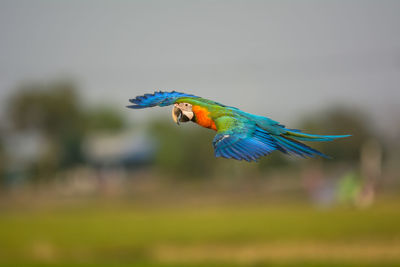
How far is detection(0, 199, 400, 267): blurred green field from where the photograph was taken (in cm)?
2375

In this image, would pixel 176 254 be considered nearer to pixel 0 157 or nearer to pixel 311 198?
pixel 311 198

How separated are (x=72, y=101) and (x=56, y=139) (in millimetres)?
6159

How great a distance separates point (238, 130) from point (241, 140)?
0.12 metres

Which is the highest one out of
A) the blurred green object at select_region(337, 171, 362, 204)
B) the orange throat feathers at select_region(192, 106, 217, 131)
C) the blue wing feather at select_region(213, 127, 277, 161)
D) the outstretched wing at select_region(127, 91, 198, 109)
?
the outstretched wing at select_region(127, 91, 198, 109)

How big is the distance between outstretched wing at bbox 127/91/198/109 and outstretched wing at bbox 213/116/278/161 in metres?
0.37

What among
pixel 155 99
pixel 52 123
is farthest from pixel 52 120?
pixel 155 99

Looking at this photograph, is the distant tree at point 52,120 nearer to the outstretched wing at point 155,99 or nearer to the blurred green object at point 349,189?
the blurred green object at point 349,189

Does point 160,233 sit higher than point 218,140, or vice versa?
point 218,140

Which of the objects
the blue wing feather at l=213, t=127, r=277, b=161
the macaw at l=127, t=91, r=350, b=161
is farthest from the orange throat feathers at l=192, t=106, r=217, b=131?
the blue wing feather at l=213, t=127, r=277, b=161

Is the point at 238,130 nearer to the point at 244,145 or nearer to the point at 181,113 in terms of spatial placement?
the point at 244,145

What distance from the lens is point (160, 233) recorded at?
3080 centimetres

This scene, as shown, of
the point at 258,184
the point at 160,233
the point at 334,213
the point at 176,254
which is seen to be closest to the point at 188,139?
the point at 258,184

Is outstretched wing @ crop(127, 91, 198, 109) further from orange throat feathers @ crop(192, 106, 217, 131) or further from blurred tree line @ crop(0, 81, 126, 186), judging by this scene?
blurred tree line @ crop(0, 81, 126, 186)

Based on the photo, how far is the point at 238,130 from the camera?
272 centimetres
